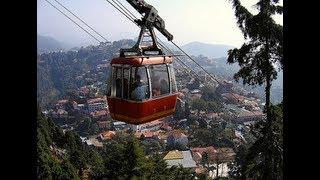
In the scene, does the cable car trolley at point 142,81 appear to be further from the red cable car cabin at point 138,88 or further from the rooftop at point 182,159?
the rooftop at point 182,159

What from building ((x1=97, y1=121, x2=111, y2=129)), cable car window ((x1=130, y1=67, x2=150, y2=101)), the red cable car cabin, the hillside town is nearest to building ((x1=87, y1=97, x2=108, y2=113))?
the hillside town

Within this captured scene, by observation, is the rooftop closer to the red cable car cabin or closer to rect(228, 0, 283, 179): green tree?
rect(228, 0, 283, 179): green tree

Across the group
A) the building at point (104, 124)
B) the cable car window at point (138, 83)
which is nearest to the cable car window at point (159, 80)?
the cable car window at point (138, 83)

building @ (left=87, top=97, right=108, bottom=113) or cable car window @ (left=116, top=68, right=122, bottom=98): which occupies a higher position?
cable car window @ (left=116, top=68, right=122, bottom=98)

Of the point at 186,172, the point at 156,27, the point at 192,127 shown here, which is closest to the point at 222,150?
the point at 192,127

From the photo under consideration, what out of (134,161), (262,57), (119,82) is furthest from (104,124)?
(119,82)

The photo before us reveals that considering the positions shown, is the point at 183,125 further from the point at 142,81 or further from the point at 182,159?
the point at 142,81
